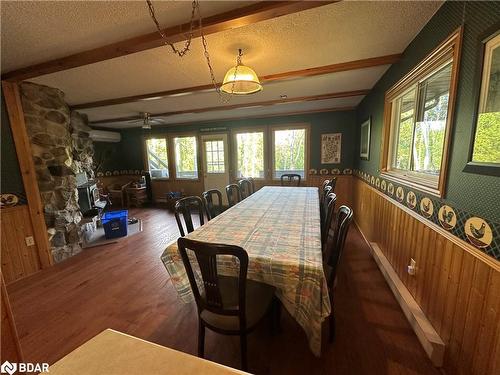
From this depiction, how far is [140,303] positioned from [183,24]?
2.36 metres

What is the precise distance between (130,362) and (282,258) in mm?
→ 838

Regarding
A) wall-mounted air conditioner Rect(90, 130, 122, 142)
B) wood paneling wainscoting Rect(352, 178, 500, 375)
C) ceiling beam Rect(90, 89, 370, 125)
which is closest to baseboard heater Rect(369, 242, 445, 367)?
wood paneling wainscoting Rect(352, 178, 500, 375)

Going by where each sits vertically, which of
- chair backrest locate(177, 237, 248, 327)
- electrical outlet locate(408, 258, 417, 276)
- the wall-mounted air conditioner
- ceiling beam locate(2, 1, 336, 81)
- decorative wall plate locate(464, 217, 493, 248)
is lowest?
electrical outlet locate(408, 258, 417, 276)

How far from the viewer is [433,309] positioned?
4.76ft

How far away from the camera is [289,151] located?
497 cm

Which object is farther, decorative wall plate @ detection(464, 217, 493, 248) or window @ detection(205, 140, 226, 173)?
window @ detection(205, 140, 226, 173)

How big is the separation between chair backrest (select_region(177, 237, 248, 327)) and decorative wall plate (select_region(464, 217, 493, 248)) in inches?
46.8

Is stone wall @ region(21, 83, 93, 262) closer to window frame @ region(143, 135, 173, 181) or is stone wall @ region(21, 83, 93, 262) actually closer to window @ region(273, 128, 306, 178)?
window frame @ region(143, 135, 173, 181)

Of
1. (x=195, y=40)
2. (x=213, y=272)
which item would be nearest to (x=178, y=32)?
(x=195, y=40)

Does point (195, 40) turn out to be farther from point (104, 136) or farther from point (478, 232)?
point (104, 136)

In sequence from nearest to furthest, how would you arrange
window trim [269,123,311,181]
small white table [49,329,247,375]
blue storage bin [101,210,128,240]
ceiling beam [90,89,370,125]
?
small white table [49,329,247,375], ceiling beam [90,89,370,125], blue storage bin [101,210,128,240], window trim [269,123,311,181]

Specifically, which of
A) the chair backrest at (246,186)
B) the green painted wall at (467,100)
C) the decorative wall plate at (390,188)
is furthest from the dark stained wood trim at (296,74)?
the chair backrest at (246,186)

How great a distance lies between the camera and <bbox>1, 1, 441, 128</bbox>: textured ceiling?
1.36 m

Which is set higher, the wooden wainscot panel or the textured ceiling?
the textured ceiling
